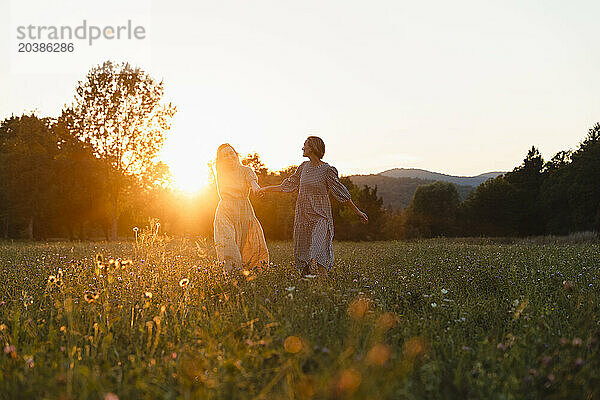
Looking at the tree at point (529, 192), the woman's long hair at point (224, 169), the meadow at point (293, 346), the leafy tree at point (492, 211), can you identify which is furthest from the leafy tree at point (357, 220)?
the meadow at point (293, 346)

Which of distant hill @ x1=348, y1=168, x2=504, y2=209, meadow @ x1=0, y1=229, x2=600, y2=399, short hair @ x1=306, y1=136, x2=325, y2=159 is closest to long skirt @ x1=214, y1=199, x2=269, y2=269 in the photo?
short hair @ x1=306, y1=136, x2=325, y2=159

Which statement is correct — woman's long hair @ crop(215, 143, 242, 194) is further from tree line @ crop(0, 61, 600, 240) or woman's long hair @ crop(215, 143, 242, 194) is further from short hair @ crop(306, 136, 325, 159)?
tree line @ crop(0, 61, 600, 240)

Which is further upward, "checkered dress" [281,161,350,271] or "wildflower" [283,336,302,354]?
"checkered dress" [281,161,350,271]

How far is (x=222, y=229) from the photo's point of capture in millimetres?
8516

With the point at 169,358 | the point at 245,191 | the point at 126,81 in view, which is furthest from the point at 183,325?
the point at 126,81

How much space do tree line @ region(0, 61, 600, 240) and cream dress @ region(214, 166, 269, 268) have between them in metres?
22.5

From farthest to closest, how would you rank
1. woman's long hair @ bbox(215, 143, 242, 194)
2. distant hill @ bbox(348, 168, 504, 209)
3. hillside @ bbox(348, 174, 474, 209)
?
hillside @ bbox(348, 174, 474, 209), distant hill @ bbox(348, 168, 504, 209), woman's long hair @ bbox(215, 143, 242, 194)

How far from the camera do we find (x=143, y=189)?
3042 centimetres

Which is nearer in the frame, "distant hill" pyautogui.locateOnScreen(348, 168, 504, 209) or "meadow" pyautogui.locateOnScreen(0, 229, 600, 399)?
"meadow" pyautogui.locateOnScreen(0, 229, 600, 399)

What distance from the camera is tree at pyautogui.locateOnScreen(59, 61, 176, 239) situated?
2931 centimetres

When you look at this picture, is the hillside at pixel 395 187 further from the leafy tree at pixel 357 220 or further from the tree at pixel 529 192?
the leafy tree at pixel 357 220

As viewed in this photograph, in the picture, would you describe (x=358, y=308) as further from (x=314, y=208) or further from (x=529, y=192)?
(x=529, y=192)

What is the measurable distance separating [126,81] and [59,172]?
7.84m

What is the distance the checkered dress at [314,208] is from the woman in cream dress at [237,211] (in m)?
0.80
